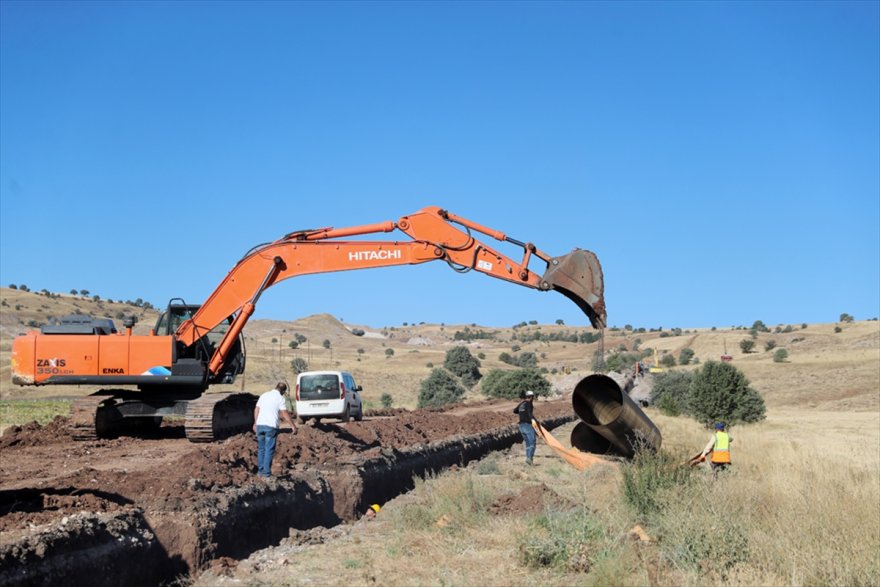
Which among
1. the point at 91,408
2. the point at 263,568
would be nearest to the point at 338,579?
the point at 263,568

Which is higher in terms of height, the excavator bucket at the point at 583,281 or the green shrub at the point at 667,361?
the excavator bucket at the point at 583,281

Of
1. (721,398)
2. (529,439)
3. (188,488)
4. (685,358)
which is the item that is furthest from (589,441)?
(685,358)

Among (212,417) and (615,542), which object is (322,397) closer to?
(212,417)

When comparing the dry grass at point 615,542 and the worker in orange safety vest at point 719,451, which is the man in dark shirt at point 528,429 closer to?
the worker in orange safety vest at point 719,451

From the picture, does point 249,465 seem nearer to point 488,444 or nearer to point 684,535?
point 684,535

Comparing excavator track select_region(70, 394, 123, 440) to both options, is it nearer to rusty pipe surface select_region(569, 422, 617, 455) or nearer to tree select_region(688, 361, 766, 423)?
rusty pipe surface select_region(569, 422, 617, 455)

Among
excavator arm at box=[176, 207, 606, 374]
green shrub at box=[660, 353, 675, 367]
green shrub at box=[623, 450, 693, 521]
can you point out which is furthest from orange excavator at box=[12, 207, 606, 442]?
green shrub at box=[660, 353, 675, 367]

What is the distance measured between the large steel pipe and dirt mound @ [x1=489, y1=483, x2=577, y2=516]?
3389 mm

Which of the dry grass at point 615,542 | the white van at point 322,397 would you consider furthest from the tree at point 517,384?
the dry grass at point 615,542

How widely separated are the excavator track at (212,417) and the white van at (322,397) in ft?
23.5

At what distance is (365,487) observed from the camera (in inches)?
601

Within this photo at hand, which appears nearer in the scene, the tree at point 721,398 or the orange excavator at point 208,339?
the orange excavator at point 208,339

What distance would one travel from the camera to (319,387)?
2914 cm

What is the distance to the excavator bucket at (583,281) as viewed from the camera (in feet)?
57.9
